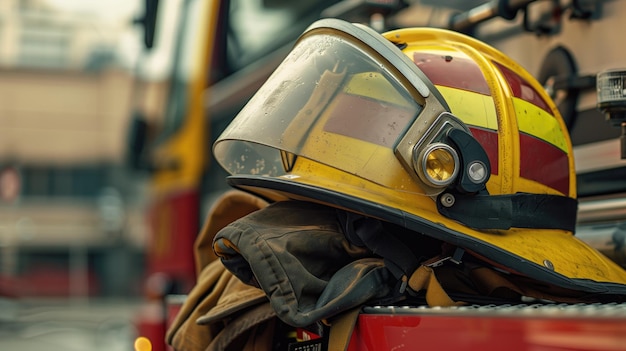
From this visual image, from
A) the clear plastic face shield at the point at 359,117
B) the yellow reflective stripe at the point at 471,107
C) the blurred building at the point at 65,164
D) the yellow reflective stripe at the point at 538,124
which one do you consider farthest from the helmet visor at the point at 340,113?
the blurred building at the point at 65,164

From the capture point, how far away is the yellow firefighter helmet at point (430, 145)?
1842mm

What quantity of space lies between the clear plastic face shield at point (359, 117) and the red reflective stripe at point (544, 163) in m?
0.21

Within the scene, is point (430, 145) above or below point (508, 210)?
above

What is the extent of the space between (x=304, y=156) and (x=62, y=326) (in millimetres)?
17433

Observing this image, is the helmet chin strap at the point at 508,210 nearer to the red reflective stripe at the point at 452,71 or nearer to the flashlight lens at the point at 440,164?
the flashlight lens at the point at 440,164

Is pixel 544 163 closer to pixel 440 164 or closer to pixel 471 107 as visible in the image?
pixel 471 107

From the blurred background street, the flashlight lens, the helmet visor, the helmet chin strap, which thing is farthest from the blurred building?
the flashlight lens

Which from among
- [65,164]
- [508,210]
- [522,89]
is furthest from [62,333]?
[65,164]

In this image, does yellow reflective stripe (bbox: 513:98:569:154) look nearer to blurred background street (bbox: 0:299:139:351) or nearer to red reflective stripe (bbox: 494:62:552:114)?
red reflective stripe (bbox: 494:62:552:114)

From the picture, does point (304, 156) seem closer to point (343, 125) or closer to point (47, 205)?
point (343, 125)

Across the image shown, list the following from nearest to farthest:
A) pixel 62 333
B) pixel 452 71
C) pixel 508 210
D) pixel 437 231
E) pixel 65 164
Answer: pixel 437 231 → pixel 508 210 → pixel 452 71 → pixel 62 333 → pixel 65 164

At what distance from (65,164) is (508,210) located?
31.9 metres

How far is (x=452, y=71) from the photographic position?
2.06m

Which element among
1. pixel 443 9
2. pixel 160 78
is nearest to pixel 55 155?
pixel 160 78
